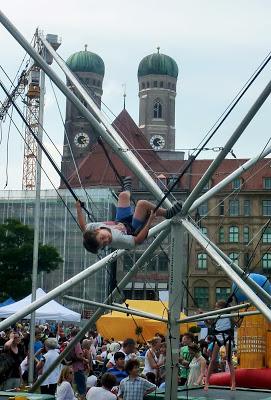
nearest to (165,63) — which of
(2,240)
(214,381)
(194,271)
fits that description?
(194,271)

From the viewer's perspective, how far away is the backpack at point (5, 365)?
13352 mm

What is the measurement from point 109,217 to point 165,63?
200 feet

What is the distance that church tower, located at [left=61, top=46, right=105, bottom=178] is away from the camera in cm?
10969

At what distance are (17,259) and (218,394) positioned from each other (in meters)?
52.4

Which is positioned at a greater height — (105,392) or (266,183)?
A: (266,183)

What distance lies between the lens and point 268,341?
43.0ft

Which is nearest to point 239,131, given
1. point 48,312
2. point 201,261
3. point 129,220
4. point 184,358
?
point 129,220

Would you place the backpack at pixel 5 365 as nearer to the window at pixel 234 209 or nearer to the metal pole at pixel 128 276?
the metal pole at pixel 128 276

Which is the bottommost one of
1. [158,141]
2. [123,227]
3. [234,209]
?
[123,227]

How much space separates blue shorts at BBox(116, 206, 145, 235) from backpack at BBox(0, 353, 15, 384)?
5.62 meters

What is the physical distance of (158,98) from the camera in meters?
128

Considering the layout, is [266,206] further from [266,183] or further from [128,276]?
[128,276]

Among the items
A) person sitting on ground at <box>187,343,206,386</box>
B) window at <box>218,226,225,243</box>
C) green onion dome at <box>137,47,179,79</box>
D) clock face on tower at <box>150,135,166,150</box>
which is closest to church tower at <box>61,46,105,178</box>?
green onion dome at <box>137,47,179,79</box>

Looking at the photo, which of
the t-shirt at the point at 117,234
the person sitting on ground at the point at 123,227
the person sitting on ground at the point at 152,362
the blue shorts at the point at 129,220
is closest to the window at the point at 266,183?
the person sitting on ground at the point at 152,362
